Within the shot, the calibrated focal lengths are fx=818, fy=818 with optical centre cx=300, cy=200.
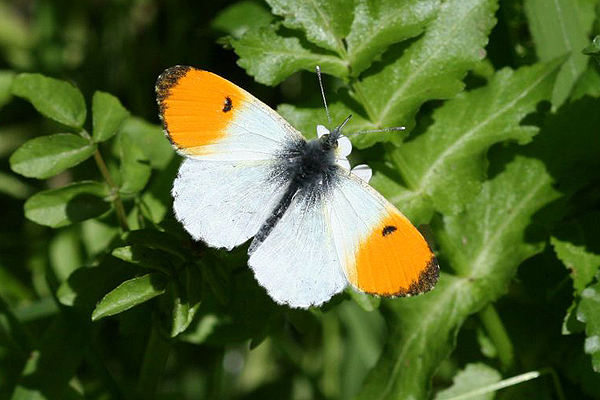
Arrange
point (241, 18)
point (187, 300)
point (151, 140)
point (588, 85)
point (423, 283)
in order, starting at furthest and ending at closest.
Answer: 1. point (241, 18)
2. point (151, 140)
3. point (588, 85)
4. point (187, 300)
5. point (423, 283)

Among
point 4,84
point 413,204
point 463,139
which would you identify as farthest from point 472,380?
point 4,84

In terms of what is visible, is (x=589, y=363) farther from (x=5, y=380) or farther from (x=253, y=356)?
(x=5, y=380)

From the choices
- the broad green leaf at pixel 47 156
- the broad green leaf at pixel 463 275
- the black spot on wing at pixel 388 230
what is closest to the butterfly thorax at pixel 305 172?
the black spot on wing at pixel 388 230

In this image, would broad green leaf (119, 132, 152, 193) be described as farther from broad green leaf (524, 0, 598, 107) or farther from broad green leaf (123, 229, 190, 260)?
broad green leaf (524, 0, 598, 107)

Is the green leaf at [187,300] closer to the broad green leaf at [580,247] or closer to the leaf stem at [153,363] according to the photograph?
the leaf stem at [153,363]

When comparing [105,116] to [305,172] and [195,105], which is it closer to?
[195,105]

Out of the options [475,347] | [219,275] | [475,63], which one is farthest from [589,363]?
[219,275]
